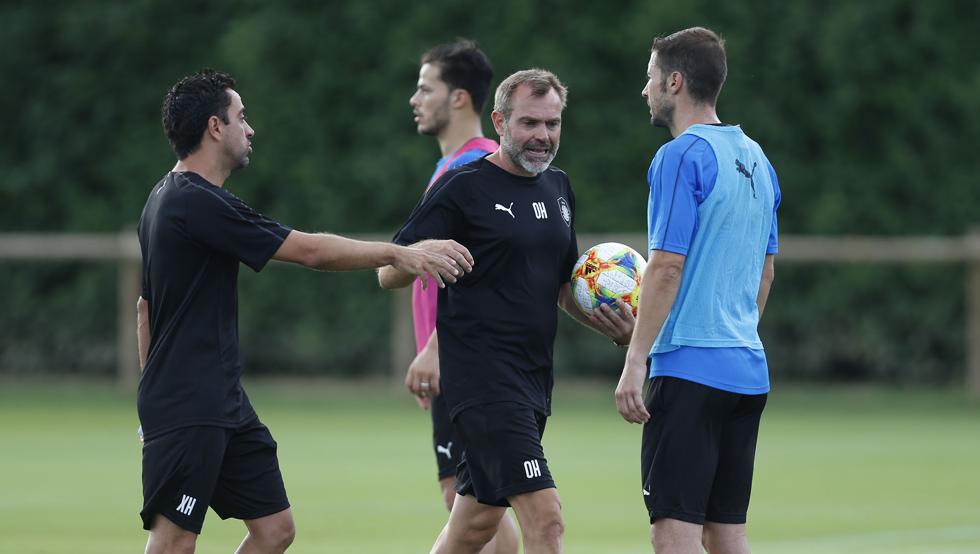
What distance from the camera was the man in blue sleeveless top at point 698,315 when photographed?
6.23 m

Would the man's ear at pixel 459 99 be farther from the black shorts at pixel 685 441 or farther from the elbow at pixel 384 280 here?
the black shorts at pixel 685 441

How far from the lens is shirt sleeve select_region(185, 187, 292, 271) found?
20.9ft

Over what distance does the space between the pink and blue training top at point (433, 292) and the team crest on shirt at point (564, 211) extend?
956 millimetres

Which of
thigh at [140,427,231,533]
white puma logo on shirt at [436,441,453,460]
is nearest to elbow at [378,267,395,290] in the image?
thigh at [140,427,231,533]

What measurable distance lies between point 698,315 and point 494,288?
99 cm

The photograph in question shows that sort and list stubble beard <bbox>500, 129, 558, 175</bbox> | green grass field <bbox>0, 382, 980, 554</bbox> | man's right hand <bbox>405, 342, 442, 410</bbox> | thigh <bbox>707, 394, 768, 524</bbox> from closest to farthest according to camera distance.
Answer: thigh <bbox>707, 394, 768, 524</bbox>
stubble beard <bbox>500, 129, 558, 175</bbox>
man's right hand <bbox>405, 342, 442, 410</bbox>
green grass field <bbox>0, 382, 980, 554</bbox>

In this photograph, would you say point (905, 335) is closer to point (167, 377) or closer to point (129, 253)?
point (129, 253)

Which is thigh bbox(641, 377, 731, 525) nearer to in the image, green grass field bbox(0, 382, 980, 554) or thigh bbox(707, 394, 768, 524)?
thigh bbox(707, 394, 768, 524)

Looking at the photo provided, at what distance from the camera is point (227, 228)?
20.9ft

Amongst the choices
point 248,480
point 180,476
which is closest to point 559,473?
point 248,480

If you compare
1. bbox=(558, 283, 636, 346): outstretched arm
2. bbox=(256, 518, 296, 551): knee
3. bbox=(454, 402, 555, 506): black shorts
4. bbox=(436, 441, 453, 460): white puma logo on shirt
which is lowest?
bbox=(256, 518, 296, 551): knee

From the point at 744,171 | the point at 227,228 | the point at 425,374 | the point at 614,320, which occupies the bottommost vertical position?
the point at 425,374

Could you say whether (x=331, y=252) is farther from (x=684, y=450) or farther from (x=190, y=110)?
(x=684, y=450)

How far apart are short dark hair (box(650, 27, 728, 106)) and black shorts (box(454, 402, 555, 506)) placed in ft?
4.99
